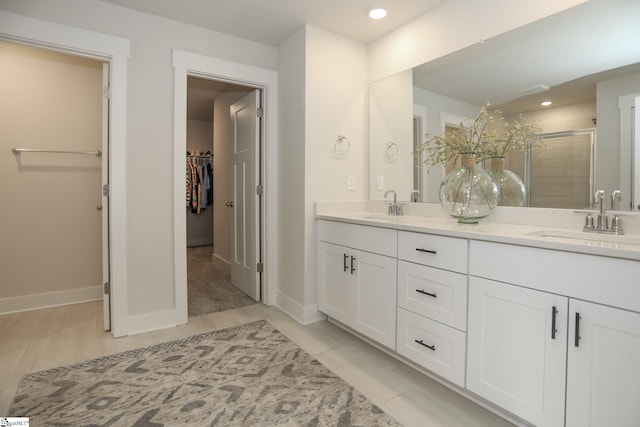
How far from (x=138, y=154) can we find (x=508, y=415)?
2.75 metres

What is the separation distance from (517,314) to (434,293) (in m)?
0.42

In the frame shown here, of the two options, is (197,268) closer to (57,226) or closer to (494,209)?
(57,226)

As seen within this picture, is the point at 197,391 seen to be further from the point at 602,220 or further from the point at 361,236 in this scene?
the point at 602,220

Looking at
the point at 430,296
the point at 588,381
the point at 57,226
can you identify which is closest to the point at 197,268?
the point at 57,226

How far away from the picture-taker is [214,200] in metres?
4.96

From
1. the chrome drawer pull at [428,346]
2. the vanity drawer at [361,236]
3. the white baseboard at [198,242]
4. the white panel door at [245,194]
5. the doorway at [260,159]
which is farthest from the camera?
the white baseboard at [198,242]

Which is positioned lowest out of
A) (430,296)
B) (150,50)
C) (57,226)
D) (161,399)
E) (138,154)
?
(161,399)

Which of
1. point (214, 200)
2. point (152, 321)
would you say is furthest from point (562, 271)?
point (214, 200)

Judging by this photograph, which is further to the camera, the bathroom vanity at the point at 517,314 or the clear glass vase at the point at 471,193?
the clear glass vase at the point at 471,193

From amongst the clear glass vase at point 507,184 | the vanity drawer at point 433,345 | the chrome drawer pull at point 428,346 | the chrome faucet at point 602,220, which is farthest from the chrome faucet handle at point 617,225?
the chrome drawer pull at point 428,346

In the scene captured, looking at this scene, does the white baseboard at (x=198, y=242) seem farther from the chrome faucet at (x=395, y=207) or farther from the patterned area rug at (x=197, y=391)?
the chrome faucet at (x=395, y=207)

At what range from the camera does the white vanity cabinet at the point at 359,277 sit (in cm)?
206

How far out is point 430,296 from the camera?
180 centimetres

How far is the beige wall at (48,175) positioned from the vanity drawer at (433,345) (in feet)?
9.76
